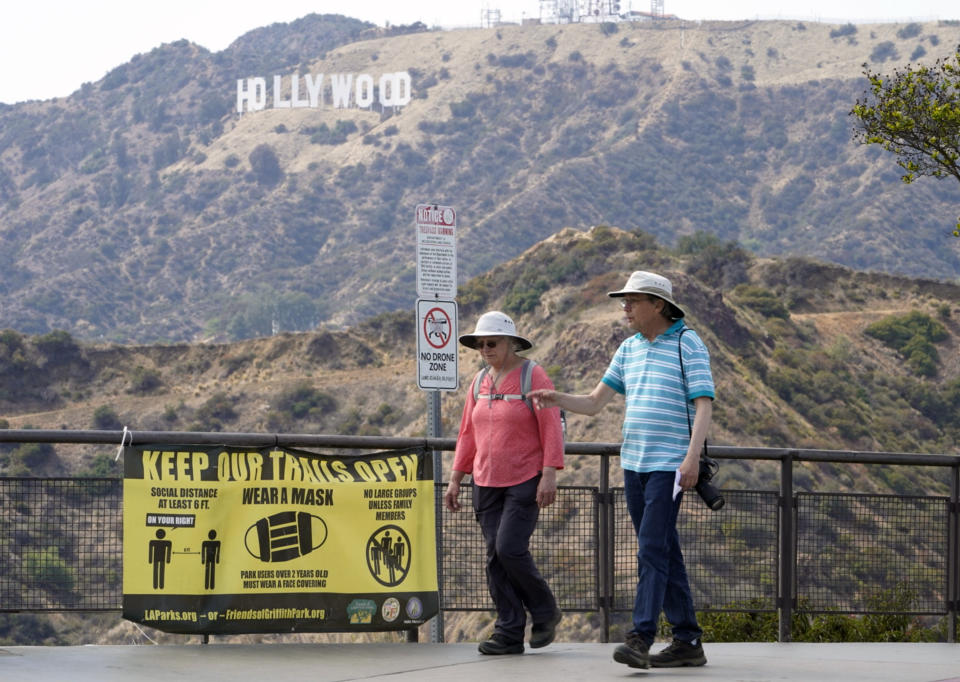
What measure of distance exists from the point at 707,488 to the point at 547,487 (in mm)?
922

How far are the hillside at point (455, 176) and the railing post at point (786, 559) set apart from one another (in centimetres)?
11868

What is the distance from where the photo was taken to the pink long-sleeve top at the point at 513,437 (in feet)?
24.4

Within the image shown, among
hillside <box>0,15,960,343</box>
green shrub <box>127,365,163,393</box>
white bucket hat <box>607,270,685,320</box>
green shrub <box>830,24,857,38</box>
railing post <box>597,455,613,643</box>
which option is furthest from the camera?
green shrub <box>830,24,857,38</box>

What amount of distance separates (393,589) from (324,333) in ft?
205

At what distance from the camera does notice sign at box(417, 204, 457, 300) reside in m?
10.2

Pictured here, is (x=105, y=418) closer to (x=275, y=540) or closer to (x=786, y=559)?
(x=786, y=559)

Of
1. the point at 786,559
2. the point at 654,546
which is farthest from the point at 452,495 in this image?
the point at 786,559

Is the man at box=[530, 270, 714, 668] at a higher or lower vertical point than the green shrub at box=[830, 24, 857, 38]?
lower

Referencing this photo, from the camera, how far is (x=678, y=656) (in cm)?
734

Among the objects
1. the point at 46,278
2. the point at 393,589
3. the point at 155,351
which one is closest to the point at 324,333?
the point at 155,351

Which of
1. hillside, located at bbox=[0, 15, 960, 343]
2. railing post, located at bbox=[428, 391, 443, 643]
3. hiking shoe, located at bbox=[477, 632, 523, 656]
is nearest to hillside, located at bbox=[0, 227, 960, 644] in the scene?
railing post, located at bbox=[428, 391, 443, 643]

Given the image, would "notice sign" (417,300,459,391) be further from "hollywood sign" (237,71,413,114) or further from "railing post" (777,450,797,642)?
"hollywood sign" (237,71,413,114)

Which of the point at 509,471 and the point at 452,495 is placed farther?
the point at 452,495

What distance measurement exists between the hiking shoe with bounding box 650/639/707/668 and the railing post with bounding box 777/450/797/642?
176 centimetres
